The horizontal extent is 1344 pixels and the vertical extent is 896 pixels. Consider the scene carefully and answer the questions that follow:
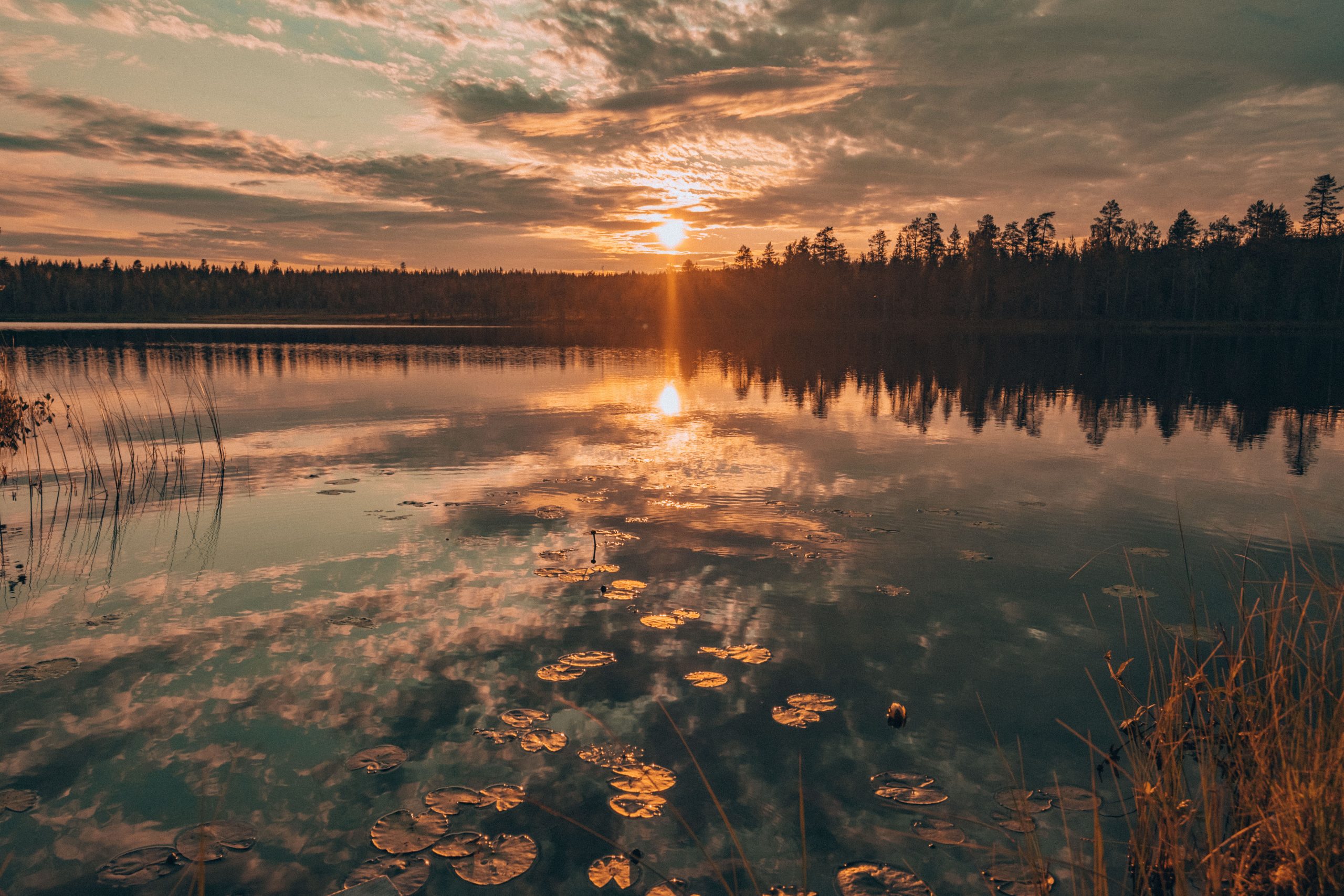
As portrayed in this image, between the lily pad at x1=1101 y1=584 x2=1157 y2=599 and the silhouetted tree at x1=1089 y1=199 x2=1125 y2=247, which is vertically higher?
the silhouetted tree at x1=1089 y1=199 x2=1125 y2=247

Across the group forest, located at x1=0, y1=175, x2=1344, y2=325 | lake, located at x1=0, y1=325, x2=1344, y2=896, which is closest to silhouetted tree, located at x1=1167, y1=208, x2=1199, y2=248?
forest, located at x1=0, y1=175, x2=1344, y2=325

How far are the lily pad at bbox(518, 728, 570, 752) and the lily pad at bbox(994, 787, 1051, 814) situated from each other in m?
3.82

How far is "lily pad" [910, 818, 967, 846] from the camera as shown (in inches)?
217

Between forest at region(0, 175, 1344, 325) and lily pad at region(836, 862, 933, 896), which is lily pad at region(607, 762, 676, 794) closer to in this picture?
lily pad at region(836, 862, 933, 896)

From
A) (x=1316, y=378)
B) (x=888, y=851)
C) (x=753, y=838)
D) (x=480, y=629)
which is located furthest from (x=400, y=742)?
(x=1316, y=378)

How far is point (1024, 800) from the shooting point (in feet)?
19.2

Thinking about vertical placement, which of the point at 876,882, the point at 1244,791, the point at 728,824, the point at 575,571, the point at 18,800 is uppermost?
the point at 728,824

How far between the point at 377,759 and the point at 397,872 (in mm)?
1476

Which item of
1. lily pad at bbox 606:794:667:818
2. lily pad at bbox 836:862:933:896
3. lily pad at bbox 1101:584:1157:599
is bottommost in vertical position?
lily pad at bbox 836:862:933:896

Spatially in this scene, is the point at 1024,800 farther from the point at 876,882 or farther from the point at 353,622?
the point at 353,622

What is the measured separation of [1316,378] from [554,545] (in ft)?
162

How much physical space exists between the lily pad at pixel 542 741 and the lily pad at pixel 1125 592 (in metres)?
8.27

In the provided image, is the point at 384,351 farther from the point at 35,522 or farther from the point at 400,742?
the point at 400,742

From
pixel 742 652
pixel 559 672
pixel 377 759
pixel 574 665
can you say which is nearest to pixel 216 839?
pixel 377 759
